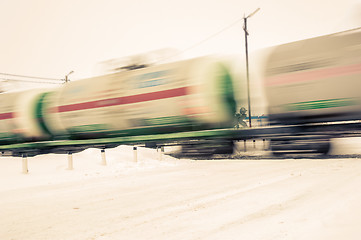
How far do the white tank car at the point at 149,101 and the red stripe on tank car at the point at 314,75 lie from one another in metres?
1.80

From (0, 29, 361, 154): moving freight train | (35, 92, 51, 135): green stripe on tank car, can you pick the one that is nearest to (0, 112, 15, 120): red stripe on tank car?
(0, 29, 361, 154): moving freight train

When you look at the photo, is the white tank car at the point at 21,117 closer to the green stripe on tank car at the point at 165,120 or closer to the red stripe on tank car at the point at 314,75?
the green stripe on tank car at the point at 165,120

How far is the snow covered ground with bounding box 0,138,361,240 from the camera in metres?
4.17

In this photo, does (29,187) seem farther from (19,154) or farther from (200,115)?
(19,154)

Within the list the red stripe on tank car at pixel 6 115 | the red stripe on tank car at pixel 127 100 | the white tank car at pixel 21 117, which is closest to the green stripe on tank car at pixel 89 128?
the red stripe on tank car at pixel 127 100

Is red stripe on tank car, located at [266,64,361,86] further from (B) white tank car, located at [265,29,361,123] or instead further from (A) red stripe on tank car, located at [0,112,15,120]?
(A) red stripe on tank car, located at [0,112,15,120]

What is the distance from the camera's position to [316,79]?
988 cm

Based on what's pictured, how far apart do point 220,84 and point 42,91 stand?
8988mm

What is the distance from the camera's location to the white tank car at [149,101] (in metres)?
11.3

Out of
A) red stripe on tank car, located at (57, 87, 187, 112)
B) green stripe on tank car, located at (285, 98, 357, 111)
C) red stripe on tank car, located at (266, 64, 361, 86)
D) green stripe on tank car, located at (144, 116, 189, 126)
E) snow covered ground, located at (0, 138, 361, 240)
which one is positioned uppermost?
red stripe on tank car, located at (266, 64, 361, 86)

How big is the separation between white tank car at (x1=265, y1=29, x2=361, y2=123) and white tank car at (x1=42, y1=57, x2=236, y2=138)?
179cm

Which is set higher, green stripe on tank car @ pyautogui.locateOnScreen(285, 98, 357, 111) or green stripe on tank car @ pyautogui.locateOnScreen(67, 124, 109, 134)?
green stripe on tank car @ pyautogui.locateOnScreen(285, 98, 357, 111)

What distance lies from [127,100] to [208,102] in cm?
333

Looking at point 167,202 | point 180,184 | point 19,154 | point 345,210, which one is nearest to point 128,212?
point 167,202
